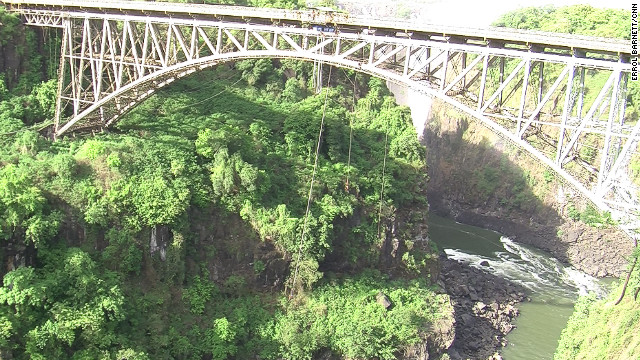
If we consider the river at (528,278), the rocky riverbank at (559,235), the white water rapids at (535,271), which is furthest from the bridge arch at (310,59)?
the rocky riverbank at (559,235)

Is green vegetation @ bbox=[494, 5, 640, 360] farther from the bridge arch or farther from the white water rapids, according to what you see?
the white water rapids

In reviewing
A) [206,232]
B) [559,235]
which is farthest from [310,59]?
[559,235]

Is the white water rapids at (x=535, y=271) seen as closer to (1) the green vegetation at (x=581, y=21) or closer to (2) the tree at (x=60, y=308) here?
(1) the green vegetation at (x=581, y=21)

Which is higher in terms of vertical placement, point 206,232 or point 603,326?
point 206,232

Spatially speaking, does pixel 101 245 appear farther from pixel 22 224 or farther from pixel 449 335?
pixel 449 335

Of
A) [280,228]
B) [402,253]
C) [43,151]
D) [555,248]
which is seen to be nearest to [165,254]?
[280,228]

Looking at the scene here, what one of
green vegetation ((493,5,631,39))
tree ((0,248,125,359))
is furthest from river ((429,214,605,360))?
tree ((0,248,125,359))

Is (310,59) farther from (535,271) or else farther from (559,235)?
(559,235)
